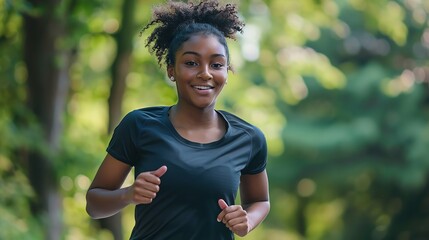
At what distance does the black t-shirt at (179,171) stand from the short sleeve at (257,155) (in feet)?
0.19

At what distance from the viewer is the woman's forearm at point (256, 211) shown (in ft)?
10.6

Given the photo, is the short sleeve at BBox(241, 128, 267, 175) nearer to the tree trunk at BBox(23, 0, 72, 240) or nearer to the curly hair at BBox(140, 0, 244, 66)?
the curly hair at BBox(140, 0, 244, 66)

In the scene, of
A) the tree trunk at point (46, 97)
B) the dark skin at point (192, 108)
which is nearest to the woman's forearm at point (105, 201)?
the dark skin at point (192, 108)

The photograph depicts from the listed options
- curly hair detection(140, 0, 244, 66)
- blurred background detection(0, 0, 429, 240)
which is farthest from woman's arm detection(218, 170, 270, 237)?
blurred background detection(0, 0, 429, 240)

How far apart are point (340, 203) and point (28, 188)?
45.6ft

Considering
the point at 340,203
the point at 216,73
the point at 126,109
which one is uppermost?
the point at 216,73

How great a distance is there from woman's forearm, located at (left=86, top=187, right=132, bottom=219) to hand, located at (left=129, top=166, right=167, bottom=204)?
108 millimetres

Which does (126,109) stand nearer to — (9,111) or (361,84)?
(9,111)

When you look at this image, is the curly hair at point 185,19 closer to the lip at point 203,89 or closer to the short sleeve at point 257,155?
the lip at point 203,89

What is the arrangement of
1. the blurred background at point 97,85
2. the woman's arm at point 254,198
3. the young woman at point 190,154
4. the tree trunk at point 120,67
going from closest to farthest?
the young woman at point 190,154 < the woman's arm at point 254,198 < the blurred background at point 97,85 < the tree trunk at point 120,67

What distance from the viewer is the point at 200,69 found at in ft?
10.4

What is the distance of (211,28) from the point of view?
10.7 feet

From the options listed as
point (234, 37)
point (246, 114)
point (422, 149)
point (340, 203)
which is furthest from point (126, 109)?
point (340, 203)

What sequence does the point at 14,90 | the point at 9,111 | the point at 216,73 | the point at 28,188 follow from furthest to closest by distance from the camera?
the point at 14,90
the point at 9,111
the point at 28,188
the point at 216,73
